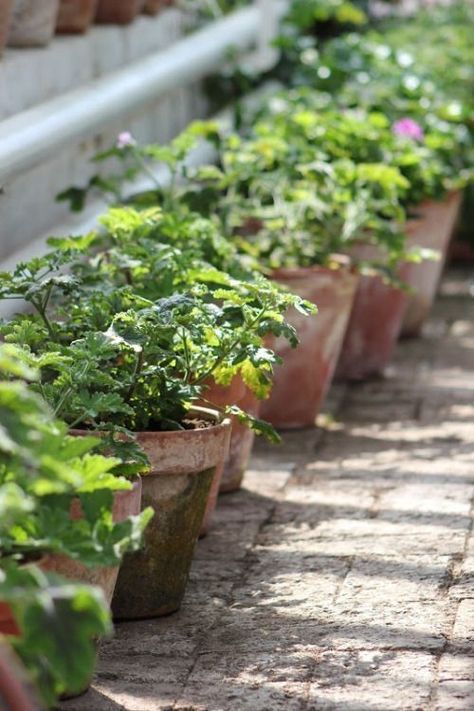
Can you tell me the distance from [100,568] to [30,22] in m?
2.21

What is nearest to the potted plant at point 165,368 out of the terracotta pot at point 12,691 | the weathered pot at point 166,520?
the weathered pot at point 166,520

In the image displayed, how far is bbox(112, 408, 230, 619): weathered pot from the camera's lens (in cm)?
332

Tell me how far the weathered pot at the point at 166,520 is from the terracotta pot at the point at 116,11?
250 cm

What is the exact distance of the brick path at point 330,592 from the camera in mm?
2930

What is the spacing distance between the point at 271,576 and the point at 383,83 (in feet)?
11.4

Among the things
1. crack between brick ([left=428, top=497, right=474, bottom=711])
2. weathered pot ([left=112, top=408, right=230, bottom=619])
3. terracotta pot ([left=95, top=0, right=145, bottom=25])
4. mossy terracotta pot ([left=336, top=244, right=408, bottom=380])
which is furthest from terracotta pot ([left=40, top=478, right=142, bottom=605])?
mossy terracotta pot ([left=336, top=244, right=408, bottom=380])

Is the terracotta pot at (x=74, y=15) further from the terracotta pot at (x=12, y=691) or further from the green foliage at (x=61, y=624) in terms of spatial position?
the terracotta pot at (x=12, y=691)

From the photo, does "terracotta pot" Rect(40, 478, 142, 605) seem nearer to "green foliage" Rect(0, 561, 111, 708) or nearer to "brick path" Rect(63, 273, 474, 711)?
"brick path" Rect(63, 273, 474, 711)

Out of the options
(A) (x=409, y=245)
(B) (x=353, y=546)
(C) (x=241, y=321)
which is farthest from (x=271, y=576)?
(A) (x=409, y=245)

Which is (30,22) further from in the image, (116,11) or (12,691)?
(12,691)

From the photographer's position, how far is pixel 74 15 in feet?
16.3

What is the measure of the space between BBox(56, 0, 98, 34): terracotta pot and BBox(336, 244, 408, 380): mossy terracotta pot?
59.5 inches

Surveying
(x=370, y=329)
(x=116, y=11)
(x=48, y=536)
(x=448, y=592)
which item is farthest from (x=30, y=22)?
(x=48, y=536)

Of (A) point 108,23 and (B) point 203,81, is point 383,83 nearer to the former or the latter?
(B) point 203,81
